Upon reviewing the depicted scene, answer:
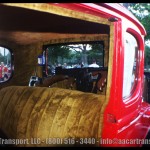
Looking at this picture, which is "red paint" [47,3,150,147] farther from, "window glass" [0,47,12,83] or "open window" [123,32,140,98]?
"window glass" [0,47,12,83]

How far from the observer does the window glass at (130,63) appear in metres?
2.25

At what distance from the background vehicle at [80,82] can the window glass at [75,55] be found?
2 cm

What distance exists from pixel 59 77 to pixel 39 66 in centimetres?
67

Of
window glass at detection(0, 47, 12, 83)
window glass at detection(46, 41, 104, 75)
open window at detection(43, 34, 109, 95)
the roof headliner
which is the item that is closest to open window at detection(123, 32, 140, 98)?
the roof headliner

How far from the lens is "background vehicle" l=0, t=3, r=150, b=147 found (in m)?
2.02

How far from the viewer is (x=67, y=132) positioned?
95.9 inches

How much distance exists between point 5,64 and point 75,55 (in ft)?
3.96

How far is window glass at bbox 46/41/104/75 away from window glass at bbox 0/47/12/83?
2.25ft

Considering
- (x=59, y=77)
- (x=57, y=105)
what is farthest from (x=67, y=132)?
(x=59, y=77)

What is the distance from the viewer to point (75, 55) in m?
4.32

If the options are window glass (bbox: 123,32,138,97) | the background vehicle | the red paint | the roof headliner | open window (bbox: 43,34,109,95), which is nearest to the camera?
the red paint

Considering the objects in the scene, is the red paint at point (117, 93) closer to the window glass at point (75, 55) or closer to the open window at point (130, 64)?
the open window at point (130, 64)

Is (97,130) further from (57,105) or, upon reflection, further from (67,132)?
(57,105)

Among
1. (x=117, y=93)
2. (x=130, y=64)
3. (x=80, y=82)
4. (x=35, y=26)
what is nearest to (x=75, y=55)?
(x=80, y=82)
